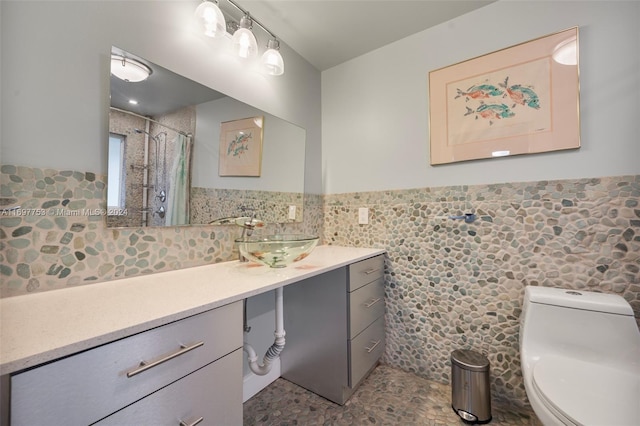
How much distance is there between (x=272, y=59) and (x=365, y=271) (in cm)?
145

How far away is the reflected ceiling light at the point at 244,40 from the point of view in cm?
142

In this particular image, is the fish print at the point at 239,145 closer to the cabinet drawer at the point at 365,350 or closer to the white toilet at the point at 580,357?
the cabinet drawer at the point at 365,350

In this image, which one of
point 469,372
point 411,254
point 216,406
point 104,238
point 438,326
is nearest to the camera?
point 216,406

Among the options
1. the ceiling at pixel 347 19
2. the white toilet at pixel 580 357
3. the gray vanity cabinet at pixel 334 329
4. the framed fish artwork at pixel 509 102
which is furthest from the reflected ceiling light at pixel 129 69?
the white toilet at pixel 580 357

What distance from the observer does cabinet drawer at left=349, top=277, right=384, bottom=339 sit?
1.45 meters

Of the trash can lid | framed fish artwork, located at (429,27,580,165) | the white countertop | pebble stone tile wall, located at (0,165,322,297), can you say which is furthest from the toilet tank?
pebble stone tile wall, located at (0,165,322,297)

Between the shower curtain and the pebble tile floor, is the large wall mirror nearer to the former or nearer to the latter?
the shower curtain

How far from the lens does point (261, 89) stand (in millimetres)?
1667

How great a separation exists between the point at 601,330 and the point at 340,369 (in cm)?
Answer: 123

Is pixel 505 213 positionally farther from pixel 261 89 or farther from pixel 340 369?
pixel 261 89

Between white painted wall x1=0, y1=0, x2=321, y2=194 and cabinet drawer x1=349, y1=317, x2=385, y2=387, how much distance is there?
1491 mm

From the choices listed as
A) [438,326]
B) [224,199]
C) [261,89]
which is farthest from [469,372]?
[261,89]

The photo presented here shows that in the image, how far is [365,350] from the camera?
1.56 m

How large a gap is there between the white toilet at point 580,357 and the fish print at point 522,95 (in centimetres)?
100
